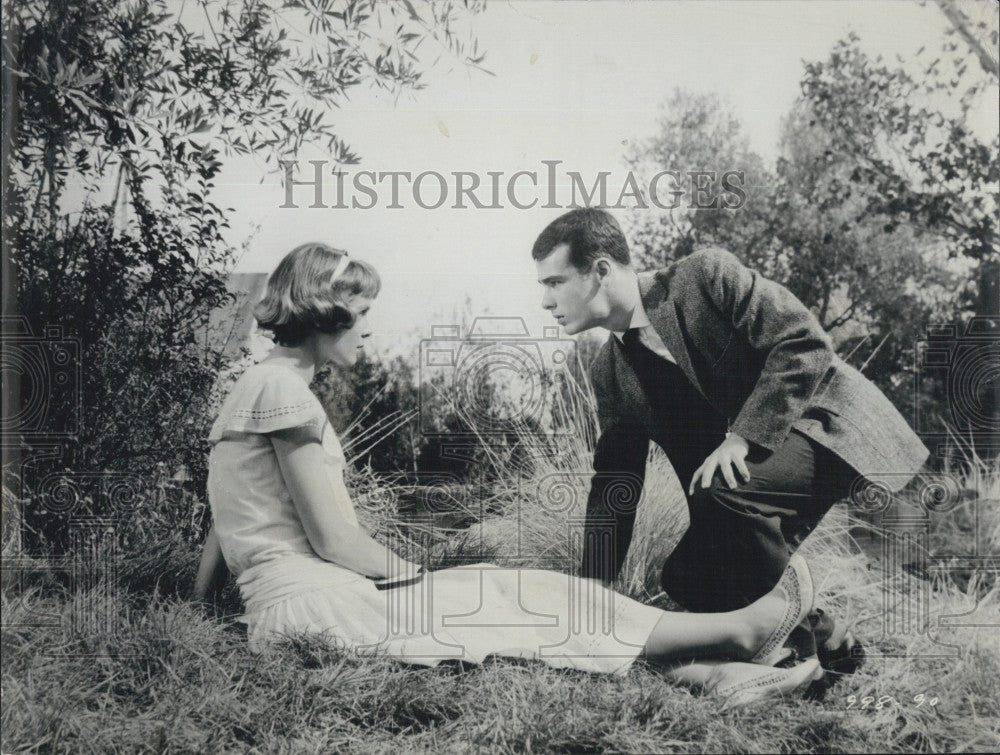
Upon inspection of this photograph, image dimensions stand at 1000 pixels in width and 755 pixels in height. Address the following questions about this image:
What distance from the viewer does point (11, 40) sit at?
3576mm

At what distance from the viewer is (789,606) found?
11.6ft

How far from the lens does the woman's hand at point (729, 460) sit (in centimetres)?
348

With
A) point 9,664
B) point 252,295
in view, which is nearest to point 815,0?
point 252,295

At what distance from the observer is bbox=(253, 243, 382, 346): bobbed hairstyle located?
142 inches

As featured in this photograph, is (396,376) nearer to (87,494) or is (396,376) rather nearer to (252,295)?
(252,295)

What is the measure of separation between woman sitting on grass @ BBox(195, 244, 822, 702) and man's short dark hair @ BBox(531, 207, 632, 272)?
75 centimetres

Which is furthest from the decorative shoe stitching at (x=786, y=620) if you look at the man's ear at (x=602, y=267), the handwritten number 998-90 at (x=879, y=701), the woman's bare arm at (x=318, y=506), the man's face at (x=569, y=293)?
the woman's bare arm at (x=318, y=506)

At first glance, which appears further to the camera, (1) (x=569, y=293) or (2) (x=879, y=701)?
(1) (x=569, y=293)

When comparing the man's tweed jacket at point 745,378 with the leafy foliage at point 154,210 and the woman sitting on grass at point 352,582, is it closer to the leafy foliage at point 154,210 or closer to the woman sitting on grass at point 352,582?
the woman sitting on grass at point 352,582

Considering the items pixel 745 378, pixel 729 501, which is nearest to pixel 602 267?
pixel 745 378

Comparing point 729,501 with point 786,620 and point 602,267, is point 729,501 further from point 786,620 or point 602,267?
point 602,267

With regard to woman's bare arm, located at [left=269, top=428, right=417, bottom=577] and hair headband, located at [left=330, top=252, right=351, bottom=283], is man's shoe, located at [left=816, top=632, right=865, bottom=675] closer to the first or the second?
woman's bare arm, located at [left=269, top=428, right=417, bottom=577]

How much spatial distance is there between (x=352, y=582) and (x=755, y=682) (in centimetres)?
164

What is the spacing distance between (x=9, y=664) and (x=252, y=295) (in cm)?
175
